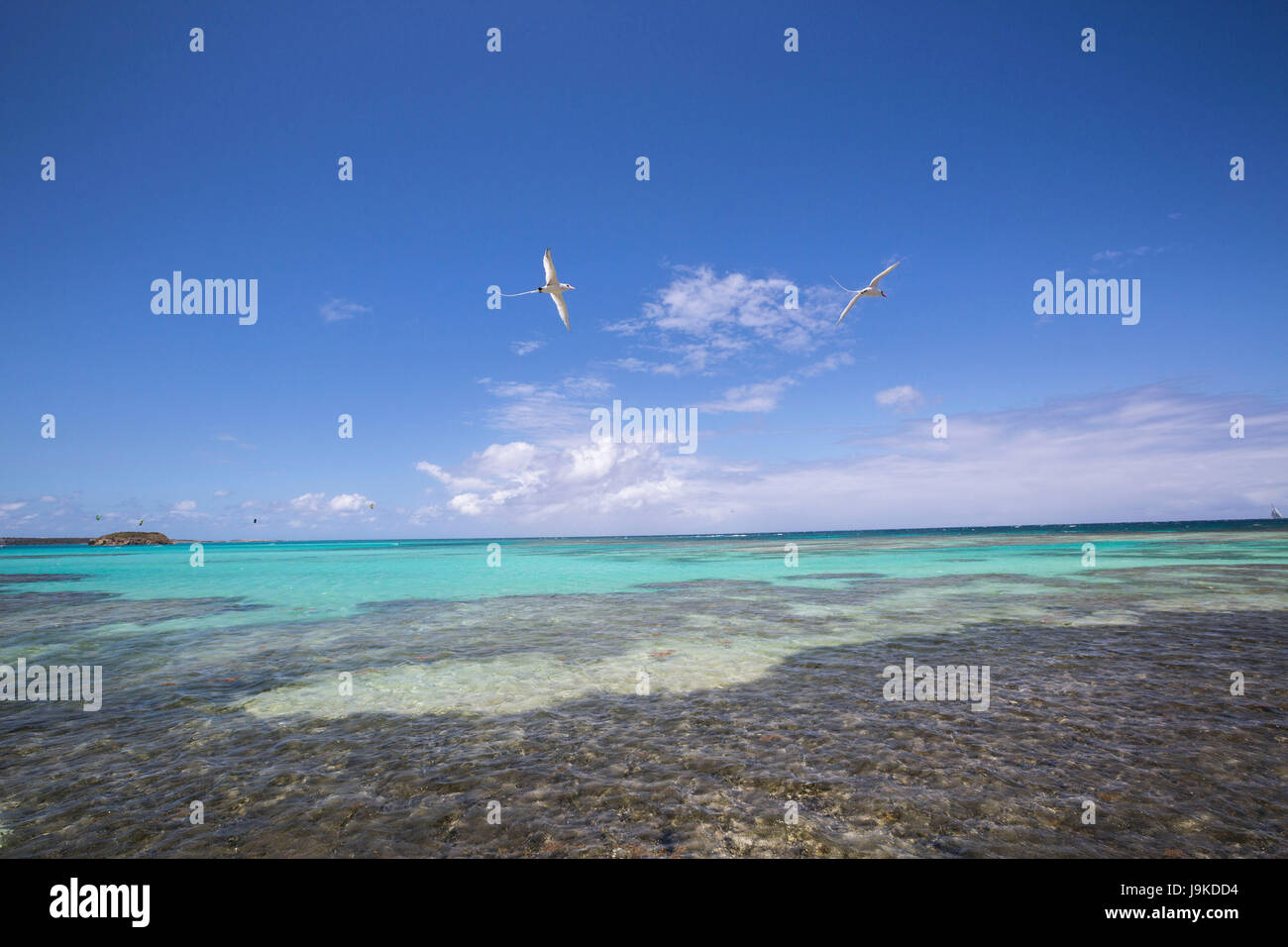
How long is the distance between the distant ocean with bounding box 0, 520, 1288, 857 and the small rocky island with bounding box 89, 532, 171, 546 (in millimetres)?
159293

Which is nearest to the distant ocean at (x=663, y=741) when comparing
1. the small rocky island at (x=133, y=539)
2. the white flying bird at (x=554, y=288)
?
the white flying bird at (x=554, y=288)

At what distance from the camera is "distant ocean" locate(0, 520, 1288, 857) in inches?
183

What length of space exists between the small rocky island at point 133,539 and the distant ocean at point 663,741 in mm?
159293

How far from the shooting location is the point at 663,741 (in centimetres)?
675

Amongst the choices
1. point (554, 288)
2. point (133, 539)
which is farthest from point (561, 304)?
point (133, 539)

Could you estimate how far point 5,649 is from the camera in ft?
42.8

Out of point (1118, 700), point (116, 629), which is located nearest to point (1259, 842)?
point (1118, 700)

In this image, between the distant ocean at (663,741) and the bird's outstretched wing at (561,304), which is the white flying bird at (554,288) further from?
the distant ocean at (663,741)

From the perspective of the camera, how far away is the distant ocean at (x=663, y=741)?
4.64 metres

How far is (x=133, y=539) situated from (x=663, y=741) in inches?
7071

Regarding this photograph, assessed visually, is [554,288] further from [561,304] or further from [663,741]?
[663,741]

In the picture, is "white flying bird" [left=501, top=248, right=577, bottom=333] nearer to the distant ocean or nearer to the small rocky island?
the distant ocean
